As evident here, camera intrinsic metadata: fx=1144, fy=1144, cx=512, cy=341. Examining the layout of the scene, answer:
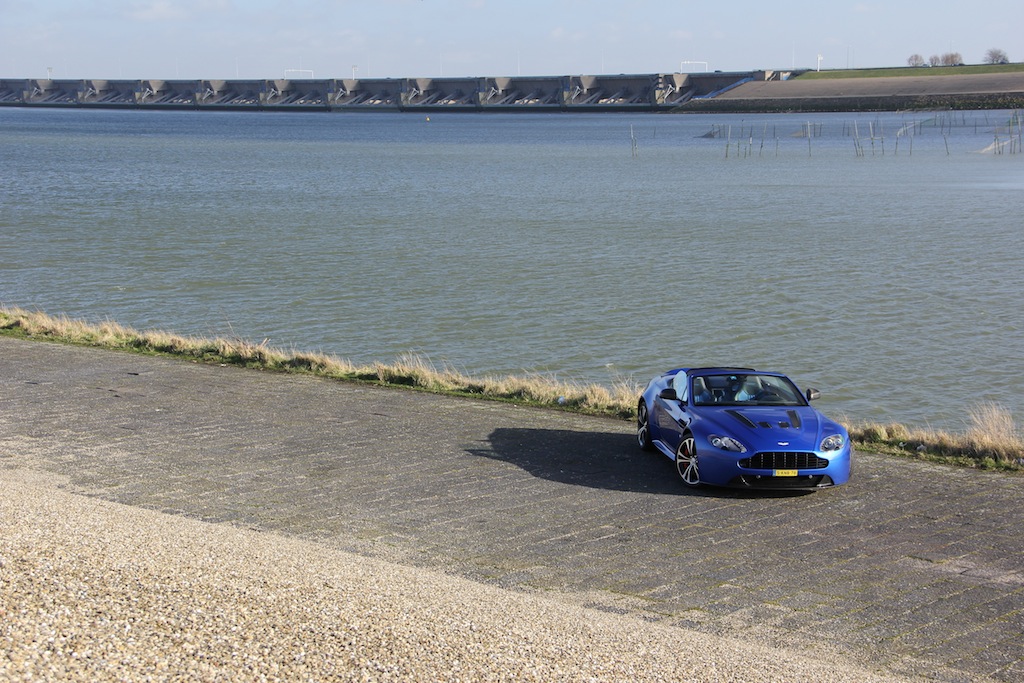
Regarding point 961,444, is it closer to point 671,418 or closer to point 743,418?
point 743,418

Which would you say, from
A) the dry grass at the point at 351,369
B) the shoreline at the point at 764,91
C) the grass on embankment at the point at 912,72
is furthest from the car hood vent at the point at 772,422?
the grass on embankment at the point at 912,72

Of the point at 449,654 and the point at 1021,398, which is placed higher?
the point at 449,654

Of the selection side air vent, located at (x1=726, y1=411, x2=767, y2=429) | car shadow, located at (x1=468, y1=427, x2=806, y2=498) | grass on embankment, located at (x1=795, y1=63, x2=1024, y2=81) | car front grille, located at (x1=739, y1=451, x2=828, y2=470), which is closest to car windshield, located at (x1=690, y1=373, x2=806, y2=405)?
side air vent, located at (x1=726, y1=411, x2=767, y2=429)

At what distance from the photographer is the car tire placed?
12375mm

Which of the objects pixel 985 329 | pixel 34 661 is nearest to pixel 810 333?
pixel 985 329

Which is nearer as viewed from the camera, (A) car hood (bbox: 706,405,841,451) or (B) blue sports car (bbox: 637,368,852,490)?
(B) blue sports car (bbox: 637,368,852,490)

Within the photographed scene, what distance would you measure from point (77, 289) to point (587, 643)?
26.1 metres

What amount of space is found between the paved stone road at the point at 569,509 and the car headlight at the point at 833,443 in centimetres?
46

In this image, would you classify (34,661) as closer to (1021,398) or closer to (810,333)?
(1021,398)

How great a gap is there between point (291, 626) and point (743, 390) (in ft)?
21.9

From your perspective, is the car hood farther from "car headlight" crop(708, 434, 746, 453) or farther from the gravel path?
the gravel path

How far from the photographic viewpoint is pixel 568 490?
421 inches

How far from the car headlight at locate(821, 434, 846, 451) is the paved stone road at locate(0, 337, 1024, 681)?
46cm

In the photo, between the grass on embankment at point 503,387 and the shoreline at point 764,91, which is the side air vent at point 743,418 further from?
the shoreline at point 764,91
